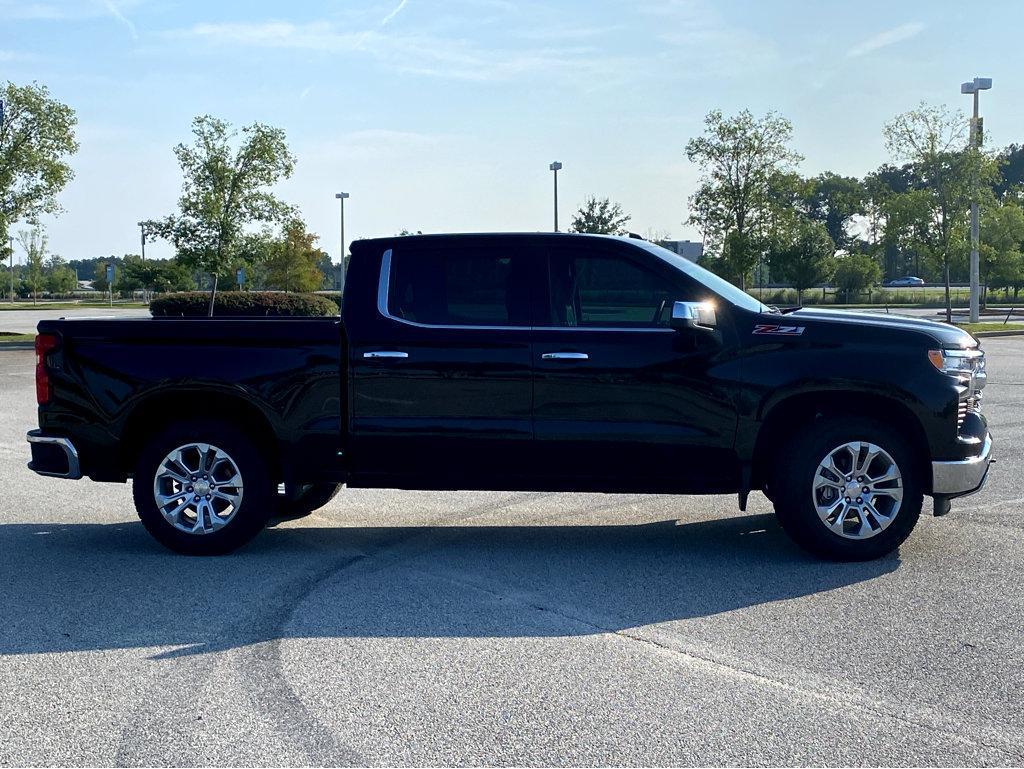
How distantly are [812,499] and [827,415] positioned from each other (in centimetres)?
56

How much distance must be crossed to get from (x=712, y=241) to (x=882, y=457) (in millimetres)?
34253

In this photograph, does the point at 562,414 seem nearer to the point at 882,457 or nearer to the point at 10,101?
the point at 882,457

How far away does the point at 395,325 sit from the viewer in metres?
6.91

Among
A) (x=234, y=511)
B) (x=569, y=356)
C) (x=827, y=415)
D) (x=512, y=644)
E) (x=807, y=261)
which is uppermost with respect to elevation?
Result: (x=807, y=261)

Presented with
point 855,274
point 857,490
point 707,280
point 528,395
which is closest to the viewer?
point 857,490

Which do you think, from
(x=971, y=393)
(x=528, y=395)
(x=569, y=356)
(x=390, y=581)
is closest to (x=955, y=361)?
(x=971, y=393)

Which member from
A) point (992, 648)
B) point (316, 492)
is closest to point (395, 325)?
point (316, 492)

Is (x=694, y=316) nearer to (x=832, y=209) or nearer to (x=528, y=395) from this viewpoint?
(x=528, y=395)

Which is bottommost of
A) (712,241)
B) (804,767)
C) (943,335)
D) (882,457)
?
(804,767)

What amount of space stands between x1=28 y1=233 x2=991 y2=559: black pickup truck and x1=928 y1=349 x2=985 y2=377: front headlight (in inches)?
0.7

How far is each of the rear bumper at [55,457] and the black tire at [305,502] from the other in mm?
1447

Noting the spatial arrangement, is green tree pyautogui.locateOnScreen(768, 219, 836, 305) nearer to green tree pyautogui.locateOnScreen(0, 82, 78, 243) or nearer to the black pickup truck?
green tree pyautogui.locateOnScreen(0, 82, 78, 243)

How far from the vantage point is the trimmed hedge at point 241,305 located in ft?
125

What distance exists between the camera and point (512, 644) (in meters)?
5.13
